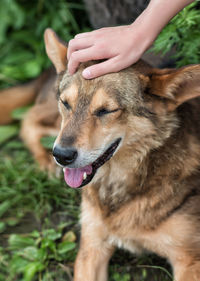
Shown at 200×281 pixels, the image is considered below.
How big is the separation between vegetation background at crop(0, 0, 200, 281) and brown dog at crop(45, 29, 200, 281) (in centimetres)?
27

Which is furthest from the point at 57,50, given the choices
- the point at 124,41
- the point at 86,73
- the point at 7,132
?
the point at 7,132

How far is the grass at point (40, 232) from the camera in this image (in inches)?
111

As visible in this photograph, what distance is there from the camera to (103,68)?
7.48 feet

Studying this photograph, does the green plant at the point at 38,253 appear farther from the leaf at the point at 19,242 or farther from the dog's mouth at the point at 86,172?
the dog's mouth at the point at 86,172

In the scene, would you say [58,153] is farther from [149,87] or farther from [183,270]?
[183,270]

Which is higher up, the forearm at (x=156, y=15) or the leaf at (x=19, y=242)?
the forearm at (x=156, y=15)

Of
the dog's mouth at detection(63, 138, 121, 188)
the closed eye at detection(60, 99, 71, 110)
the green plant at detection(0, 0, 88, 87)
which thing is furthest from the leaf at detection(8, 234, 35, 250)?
the green plant at detection(0, 0, 88, 87)

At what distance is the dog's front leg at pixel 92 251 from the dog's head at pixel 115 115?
17.9 inches

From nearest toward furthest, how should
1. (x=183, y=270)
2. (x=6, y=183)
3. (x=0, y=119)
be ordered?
(x=183, y=270)
(x=6, y=183)
(x=0, y=119)

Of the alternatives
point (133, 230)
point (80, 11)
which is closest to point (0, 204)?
point (133, 230)

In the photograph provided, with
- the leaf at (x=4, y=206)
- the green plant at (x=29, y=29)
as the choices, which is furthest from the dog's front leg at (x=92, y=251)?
the green plant at (x=29, y=29)

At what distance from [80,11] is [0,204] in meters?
2.61

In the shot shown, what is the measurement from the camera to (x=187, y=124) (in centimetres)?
256

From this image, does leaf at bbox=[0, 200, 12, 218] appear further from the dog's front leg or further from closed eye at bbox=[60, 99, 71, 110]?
closed eye at bbox=[60, 99, 71, 110]
